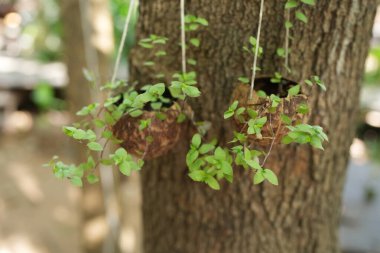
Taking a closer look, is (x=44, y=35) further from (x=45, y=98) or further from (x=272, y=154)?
(x=272, y=154)

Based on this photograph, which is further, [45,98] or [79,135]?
[45,98]

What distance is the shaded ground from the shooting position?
172 inches

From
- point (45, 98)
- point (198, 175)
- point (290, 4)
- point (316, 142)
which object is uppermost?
point (290, 4)

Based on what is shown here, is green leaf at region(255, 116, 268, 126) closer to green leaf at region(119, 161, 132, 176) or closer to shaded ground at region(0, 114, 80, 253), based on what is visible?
green leaf at region(119, 161, 132, 176)

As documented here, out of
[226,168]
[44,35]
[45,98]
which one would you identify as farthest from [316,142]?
[44,35]

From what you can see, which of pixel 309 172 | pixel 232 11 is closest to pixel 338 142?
pixel 309 172

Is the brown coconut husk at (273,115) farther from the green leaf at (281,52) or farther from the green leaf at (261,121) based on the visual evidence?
the green leaf at (281,52)

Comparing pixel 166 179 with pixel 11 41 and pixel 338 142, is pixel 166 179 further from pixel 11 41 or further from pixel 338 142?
pixel 11 41

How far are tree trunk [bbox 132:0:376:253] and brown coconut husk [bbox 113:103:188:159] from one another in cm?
24

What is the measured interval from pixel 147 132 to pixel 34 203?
13.6ft

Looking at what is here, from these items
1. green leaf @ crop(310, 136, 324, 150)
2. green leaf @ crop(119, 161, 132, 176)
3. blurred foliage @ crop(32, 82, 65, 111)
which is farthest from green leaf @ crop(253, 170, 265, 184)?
blurred foliage @ crop(32, 82, 65, 111)

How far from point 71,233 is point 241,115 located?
3808mm

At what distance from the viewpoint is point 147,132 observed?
1168 mm

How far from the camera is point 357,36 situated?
4.46 feet
